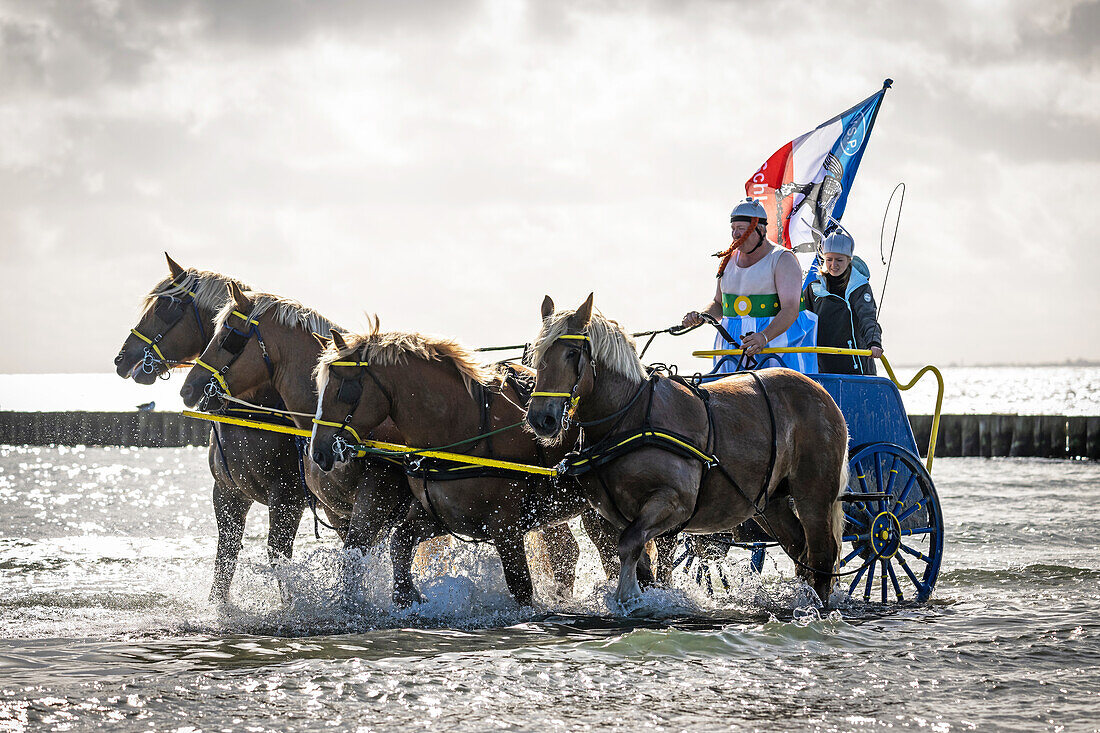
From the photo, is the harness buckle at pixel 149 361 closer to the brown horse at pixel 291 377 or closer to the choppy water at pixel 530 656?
the brown horse at pixel 291 377

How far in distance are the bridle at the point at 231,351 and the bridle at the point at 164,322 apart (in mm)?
801

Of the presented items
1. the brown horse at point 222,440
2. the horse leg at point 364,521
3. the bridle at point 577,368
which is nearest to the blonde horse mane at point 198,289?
the brown horse at point 222,440

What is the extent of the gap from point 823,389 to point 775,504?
0.97 meters

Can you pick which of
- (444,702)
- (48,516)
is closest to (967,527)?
(444,702)

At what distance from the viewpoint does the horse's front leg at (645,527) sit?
6.66 metres

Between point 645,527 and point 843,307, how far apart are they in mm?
3129

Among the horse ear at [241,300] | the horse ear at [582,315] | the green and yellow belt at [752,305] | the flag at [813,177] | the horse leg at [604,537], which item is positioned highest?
the flag at [813,177]

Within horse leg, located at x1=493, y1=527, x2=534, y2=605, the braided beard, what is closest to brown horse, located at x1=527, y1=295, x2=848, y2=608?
horse leg, located at x1=493, y1=527, x2=534, y2=605

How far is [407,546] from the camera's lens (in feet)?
24.7

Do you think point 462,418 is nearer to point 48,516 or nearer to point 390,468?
point 390,468

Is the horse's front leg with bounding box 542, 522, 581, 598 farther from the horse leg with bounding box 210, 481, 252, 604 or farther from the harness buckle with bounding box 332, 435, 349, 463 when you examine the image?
the horse leg with bounding box 210, 481, 252, 604

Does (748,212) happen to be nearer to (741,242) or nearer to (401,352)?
(741,242)

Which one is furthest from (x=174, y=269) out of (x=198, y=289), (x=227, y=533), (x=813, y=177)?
(x=813, y=177)

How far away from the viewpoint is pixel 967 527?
Result: 15820 mm
